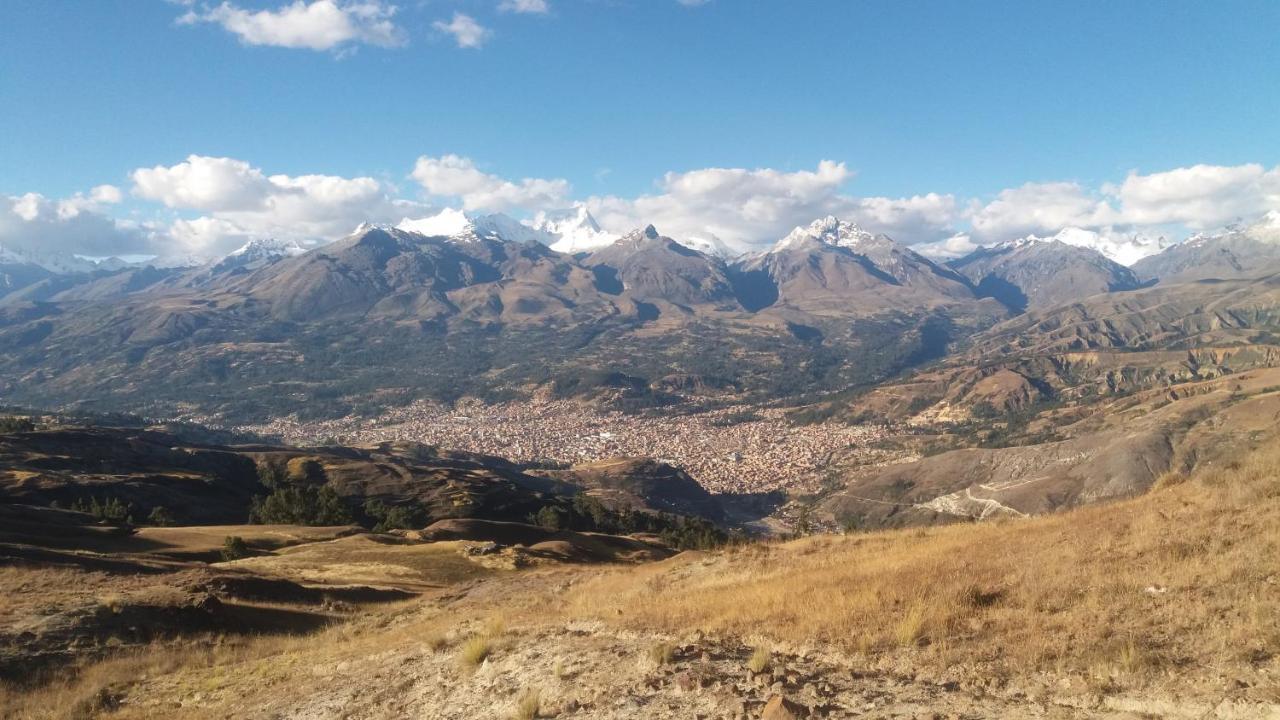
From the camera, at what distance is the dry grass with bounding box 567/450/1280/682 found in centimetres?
936

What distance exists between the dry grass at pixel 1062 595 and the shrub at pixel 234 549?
2868 cm

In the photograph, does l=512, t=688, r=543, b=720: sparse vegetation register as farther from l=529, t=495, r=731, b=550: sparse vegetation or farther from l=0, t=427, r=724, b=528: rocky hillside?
l=0, t=427, r=724, b=528: rocky hillside

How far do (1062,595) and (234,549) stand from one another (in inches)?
1650

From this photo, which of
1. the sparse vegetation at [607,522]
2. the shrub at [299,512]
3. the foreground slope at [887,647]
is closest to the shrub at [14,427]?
the shrub at [299,512]

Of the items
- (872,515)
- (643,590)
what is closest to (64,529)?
(643,590)

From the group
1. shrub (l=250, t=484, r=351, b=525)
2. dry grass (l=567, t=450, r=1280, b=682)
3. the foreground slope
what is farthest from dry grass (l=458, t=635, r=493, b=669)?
shrub (l=250, t=484, r=351, b=525)

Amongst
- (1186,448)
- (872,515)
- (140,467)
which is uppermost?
(140,467)

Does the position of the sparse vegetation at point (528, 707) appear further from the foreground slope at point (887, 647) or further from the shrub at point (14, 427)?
the shrub at point (14, 427)

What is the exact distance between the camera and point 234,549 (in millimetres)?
39719

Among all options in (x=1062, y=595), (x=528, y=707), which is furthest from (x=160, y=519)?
(x=1062, y=595)

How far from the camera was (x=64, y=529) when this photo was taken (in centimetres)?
4097

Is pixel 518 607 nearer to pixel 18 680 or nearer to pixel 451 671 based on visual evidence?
pixel 451 671

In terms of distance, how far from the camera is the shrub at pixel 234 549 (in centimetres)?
3884

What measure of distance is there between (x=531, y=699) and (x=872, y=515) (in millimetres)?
133573
